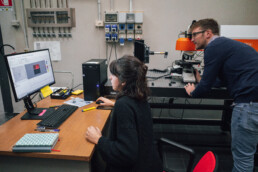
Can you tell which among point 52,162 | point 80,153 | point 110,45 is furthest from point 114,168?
point 110,45

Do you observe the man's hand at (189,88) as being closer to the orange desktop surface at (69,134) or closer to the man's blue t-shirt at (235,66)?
the man's blue t-shirt at (235,66)

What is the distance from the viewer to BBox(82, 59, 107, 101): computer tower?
1629 millimetres

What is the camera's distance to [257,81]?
1.34 metres

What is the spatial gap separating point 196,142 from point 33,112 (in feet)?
5.70

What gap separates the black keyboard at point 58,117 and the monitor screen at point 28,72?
0.22 meters

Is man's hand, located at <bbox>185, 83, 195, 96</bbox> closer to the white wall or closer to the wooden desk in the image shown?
the wooden desk

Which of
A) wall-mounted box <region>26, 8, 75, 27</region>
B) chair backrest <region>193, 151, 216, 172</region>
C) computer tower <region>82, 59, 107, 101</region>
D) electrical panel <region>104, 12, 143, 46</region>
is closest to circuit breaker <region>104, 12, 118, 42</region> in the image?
electrical panel <region>104, 12, 143, 46</region>

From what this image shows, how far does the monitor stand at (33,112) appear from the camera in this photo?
53.3 inches

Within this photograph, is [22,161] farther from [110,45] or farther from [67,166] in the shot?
[110,45]

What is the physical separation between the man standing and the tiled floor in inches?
24.5

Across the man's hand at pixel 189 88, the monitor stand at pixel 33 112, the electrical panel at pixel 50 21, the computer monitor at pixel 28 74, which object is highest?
the electrical panel at pixel 50 21

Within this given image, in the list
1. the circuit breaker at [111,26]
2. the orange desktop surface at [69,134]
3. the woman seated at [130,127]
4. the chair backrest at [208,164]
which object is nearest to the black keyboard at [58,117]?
the orange desktop surface at [69,134]

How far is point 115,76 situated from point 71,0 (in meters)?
2.13

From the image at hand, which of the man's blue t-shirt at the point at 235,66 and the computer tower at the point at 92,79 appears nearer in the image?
the man's blue t-shirt at the point at 235,66
